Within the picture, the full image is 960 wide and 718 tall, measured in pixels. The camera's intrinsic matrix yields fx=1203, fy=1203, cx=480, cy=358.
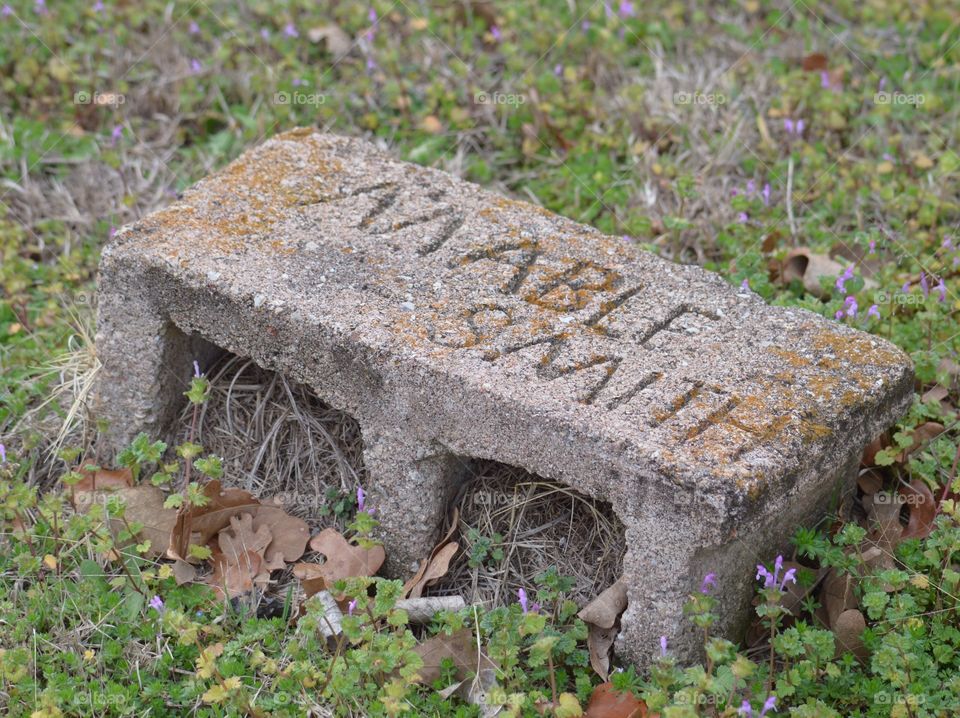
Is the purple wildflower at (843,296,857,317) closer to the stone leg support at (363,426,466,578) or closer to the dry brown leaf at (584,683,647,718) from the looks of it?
the stone leg support at (363,426,466,578)

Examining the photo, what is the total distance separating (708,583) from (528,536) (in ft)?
1.93

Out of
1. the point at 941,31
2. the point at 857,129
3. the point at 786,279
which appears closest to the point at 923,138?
the point at 857,129

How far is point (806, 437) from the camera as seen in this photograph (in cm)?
274

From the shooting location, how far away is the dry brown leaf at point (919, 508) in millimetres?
3162

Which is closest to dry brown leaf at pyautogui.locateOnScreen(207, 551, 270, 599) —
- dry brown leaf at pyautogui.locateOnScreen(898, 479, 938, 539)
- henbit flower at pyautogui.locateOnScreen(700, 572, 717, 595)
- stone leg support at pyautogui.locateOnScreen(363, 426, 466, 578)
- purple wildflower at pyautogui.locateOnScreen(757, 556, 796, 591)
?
stone leg support at pyautogui.locateOnScreen(363, 426, 466, 578)

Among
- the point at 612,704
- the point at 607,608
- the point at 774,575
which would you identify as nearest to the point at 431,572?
the point at 607,608

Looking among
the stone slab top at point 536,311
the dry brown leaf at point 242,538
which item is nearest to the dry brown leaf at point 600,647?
the stone slab top at point 536,311

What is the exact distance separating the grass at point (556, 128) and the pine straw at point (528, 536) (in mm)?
809

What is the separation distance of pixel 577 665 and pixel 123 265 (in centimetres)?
159

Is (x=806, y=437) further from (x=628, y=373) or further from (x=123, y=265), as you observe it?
(x=123, y=265)

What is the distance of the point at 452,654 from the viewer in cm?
284

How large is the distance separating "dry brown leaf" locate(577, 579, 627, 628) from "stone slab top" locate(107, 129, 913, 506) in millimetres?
416

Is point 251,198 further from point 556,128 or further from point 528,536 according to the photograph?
point 556,128

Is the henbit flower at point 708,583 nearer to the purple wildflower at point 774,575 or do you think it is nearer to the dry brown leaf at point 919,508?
the purple wildflower at point 774,575
